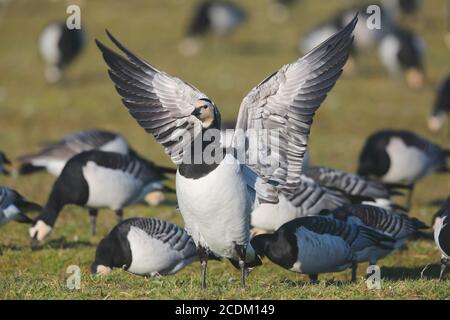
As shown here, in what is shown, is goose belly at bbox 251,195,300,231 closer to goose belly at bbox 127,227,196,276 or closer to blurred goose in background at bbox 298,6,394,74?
goose belly at bbox 127,227,196,276

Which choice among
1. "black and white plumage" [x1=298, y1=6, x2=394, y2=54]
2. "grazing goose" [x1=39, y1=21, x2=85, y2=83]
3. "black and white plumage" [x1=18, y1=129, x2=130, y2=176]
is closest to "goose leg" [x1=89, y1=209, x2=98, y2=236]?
"black and white plumage" [x1=18, y1=129, x2=130, y2=176]

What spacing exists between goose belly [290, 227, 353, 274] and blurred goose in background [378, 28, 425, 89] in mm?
15084

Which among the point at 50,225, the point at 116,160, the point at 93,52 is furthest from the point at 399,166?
the point at 93,52

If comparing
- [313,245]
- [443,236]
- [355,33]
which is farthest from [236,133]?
[355,33]

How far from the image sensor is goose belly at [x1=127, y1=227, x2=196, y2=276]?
902cm

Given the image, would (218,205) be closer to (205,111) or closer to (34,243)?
(205,111)

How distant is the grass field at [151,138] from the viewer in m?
7.61

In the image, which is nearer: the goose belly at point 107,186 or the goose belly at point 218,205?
the goose belly at point 218,205

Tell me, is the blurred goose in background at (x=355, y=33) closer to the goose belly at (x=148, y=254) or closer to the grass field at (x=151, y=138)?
the grass field at (x=151, y=138)

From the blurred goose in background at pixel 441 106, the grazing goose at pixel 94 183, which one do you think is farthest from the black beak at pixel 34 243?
the blurred goose in background at pixel 441 106

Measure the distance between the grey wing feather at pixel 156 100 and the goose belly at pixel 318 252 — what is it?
1802 mm

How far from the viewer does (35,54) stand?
1081 inches

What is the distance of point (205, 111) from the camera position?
7.38 meters
